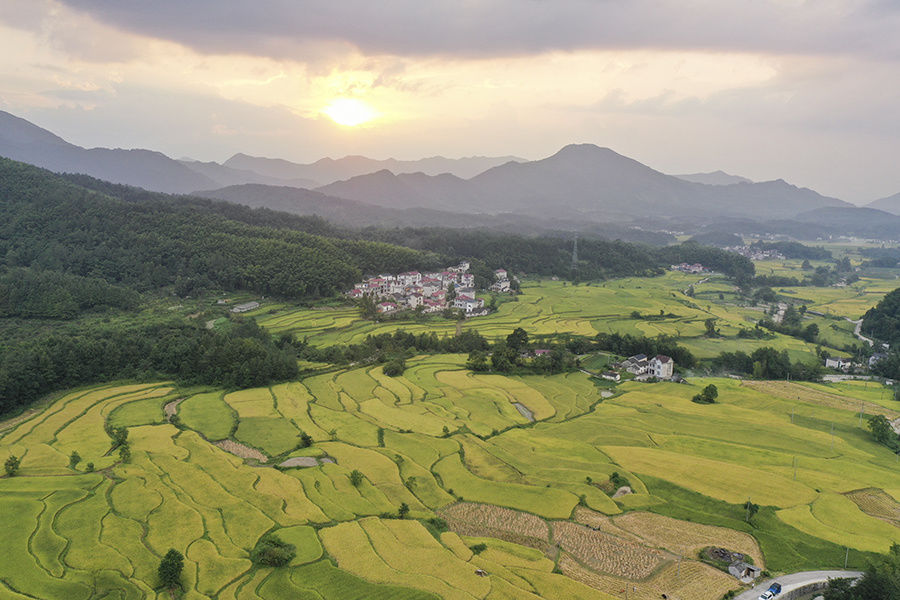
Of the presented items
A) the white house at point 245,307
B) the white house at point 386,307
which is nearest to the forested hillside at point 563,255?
the white house at point 386,307

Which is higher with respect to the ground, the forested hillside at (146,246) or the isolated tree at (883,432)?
the forested hillside at (146,246)

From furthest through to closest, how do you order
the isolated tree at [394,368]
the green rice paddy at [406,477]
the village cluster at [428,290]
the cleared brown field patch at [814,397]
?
the village cluster at [428,290] < the isolated tree at [394,368] < the cleared brown field patch at [814,397] < the green rice paddy at [406,477]

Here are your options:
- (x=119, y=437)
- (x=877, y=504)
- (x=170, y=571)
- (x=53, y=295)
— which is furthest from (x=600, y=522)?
(x=53, y=295)

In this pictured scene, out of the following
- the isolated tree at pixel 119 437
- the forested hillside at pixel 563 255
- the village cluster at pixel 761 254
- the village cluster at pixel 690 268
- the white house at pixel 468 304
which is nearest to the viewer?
the isolated tree at pixel 119 437

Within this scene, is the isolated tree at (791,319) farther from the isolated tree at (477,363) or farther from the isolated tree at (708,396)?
the isolated tree at (477,363)

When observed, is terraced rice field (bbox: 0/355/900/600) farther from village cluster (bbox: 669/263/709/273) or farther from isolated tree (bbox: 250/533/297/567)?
village cluster (bbox: 669/263/709/273)

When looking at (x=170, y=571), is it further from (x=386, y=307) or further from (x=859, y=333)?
(x=859, y=333)

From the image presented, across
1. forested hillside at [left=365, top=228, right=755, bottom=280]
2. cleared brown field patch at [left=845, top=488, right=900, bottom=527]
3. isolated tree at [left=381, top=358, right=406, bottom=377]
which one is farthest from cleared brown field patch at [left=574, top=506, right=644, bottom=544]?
forested hillside at [left=365, top=228, right=755, bottom=280]

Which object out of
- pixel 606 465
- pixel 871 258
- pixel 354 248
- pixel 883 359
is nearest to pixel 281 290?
pixel 354 248
